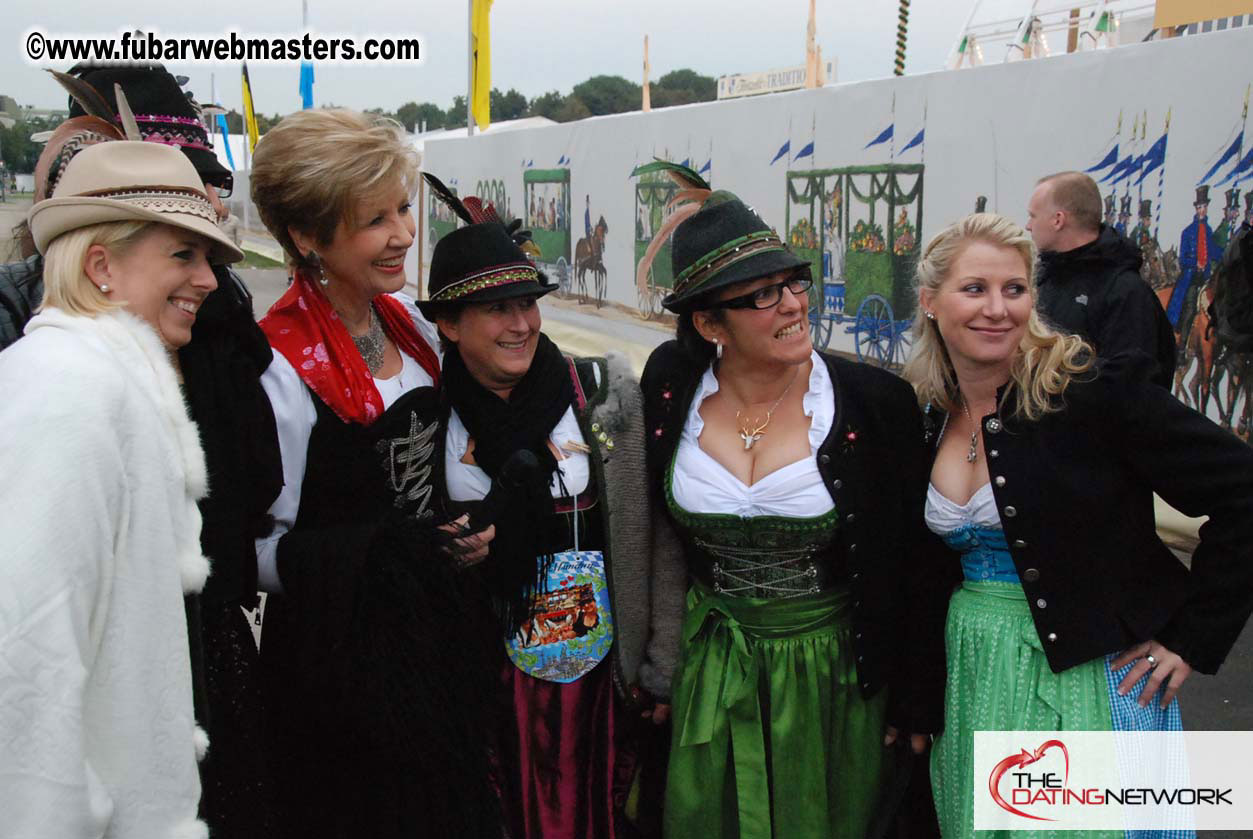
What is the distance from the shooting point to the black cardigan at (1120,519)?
2.10 metres

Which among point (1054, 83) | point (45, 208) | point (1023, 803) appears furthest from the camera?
point (1054, 83)

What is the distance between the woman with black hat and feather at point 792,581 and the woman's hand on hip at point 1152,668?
39cm

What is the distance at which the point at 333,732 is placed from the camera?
2268 millimetres

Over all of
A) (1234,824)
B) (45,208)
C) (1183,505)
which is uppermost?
(45,208)

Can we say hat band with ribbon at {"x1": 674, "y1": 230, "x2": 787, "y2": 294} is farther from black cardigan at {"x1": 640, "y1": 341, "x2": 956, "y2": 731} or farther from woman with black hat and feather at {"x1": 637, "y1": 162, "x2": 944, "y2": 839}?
black cardigan at {"x1": 640, "y1": 341, "x2": 956, "y2": 731}

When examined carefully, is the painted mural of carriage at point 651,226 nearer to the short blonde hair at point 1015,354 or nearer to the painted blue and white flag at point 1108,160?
the painted blue and white flag at point 1108,160

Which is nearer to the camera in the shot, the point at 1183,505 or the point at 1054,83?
the point at 1183,505

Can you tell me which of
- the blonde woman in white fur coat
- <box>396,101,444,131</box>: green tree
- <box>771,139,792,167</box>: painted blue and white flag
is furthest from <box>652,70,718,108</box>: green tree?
the blonde woman in white fur coat

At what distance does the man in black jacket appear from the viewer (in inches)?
179

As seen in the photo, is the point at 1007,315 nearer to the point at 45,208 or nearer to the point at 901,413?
the point at 901,413

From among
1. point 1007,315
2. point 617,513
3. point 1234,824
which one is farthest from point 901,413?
point 1234,824

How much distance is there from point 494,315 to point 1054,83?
5.87 metres

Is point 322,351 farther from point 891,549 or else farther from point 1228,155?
point 1228,155

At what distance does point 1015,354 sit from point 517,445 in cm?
117
